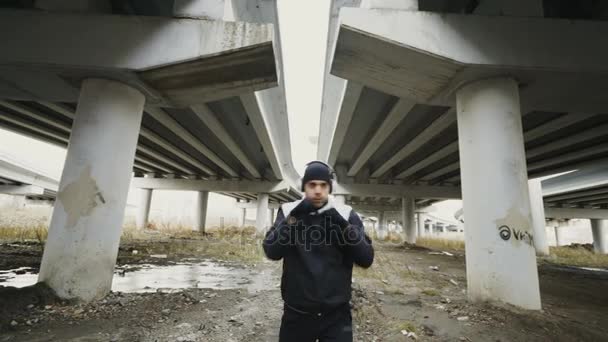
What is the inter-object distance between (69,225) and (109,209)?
507mm

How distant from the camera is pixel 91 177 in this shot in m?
4.36

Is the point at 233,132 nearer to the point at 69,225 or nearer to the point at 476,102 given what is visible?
the point at 69,225

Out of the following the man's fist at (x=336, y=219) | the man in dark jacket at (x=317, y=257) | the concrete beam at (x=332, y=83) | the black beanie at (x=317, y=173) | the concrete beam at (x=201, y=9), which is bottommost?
the man in dark jacket at (x=317, y=257)

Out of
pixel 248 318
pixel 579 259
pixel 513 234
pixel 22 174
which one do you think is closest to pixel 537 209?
pixel 579 259

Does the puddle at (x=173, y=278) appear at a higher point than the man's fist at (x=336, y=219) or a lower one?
lower

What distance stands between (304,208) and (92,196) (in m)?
3.78

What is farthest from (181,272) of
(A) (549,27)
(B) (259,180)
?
(B) (259,180)

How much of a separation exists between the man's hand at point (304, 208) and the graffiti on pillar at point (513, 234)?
3.48 m

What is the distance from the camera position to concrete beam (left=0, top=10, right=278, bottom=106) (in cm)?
450

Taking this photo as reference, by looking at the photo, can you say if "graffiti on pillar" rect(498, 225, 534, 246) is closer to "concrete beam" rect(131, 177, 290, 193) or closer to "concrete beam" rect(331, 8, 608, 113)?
"concrete beam" rect(331, 8, 608, 113)

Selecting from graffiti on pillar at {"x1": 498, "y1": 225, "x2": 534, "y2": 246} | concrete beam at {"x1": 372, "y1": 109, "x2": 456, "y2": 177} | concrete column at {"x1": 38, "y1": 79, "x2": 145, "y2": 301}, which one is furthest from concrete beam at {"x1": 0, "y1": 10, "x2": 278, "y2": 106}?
concrete beam at {"x1": 372, "y1": 109, "x2": 456, "y2": 177}

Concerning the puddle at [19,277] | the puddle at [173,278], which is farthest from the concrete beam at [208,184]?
the puddle at [19,277]

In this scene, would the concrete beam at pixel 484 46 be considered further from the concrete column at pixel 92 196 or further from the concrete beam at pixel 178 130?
the concrete beam at pixel 178 130

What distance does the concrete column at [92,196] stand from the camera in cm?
409
